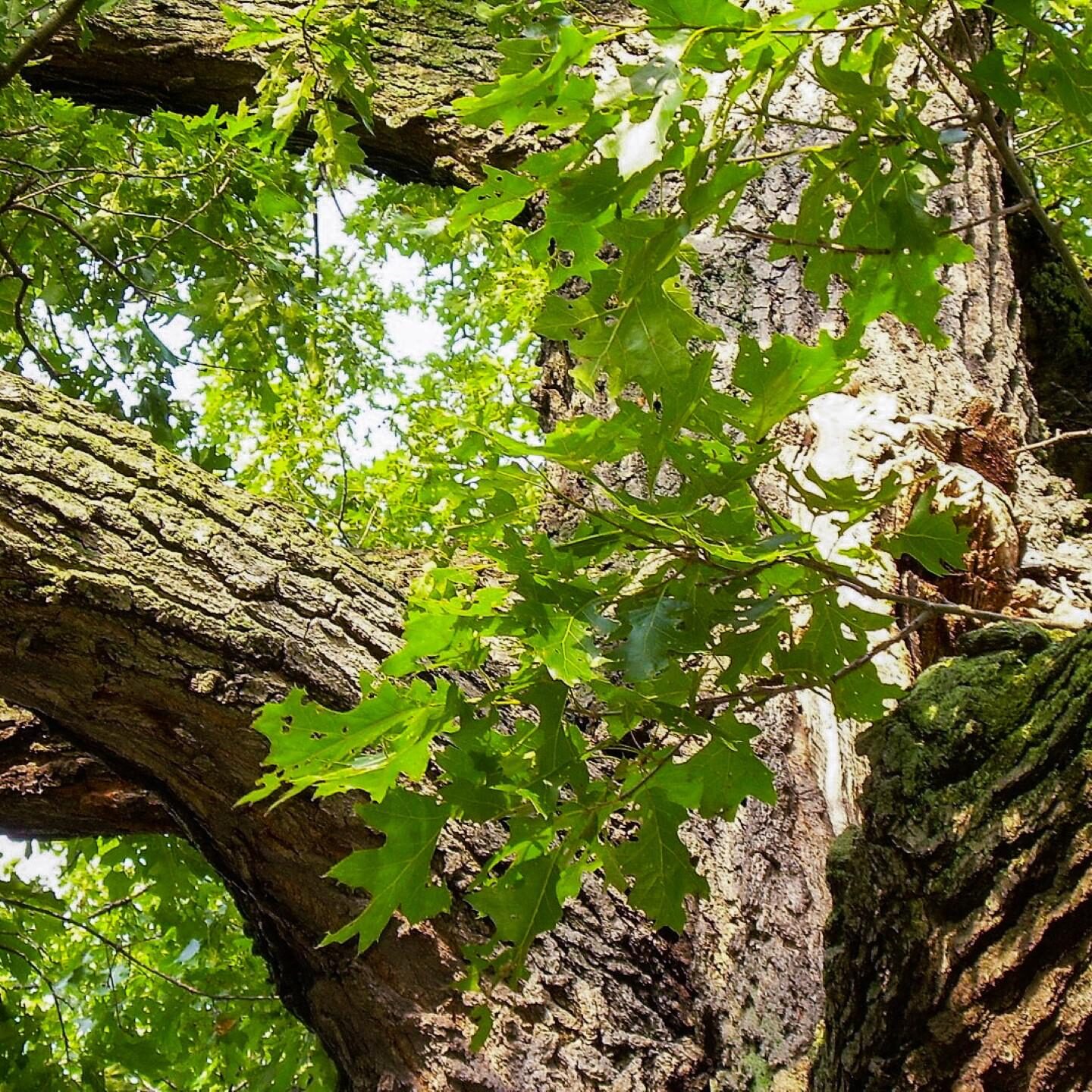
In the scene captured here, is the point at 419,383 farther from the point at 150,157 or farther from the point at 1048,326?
the point at 1048,326

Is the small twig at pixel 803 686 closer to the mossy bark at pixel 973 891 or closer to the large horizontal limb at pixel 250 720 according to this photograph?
the mossy bark at pixel 973 891

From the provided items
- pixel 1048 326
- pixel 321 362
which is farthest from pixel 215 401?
pixel 1048 326

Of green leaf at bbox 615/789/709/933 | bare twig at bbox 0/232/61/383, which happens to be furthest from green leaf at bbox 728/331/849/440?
bare twig at bbox 0/232/61/383

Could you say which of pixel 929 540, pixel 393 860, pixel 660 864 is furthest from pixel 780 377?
pixel 393 860

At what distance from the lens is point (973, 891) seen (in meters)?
1.13

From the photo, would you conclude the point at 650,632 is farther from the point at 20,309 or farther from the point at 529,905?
the point at 20,309

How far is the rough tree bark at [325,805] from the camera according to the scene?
1.60 meters

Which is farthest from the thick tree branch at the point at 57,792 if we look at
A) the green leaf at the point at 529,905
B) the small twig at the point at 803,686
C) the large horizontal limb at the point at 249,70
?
the large horizontal limb at the point at 249,70

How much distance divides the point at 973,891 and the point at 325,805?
0.93 m

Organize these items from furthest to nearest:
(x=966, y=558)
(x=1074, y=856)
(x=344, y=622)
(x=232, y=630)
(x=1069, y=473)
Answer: (x=1069, y=473) → (x=966, y=558) → (x=344, y=622) → (x=232, y=630) → (x=1074, y=856)

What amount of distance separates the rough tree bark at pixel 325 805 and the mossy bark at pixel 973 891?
366 mm

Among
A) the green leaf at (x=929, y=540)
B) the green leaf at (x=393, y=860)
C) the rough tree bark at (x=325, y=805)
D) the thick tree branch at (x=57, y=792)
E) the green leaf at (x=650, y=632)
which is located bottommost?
the thick tree branch at (x=57, y=792)

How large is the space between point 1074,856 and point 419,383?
23.1ft

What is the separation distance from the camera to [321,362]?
3.76 m
